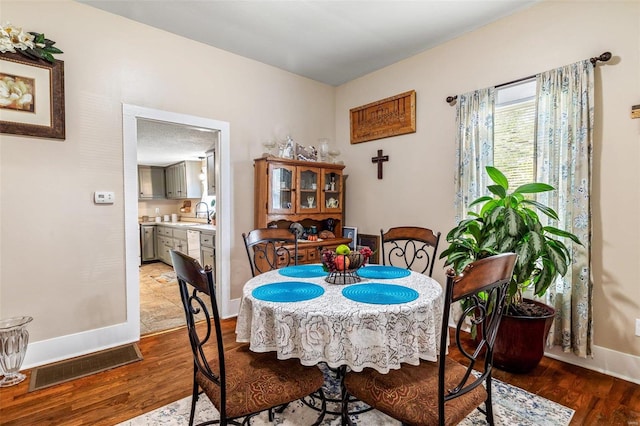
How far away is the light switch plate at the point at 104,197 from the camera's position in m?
2.59

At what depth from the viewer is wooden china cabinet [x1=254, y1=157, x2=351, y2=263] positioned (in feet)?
11.1

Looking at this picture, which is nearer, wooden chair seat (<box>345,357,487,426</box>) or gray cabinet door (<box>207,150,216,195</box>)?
wooden chair seat (<box>345,357,487,426</box>)

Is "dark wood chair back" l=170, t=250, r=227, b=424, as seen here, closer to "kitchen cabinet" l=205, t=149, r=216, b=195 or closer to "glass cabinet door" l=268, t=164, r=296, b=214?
"glass cabinet door" l=268, t=164, r=296, b=214

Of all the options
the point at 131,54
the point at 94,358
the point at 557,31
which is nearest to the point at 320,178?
the point at 131,54

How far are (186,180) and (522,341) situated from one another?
6654mm

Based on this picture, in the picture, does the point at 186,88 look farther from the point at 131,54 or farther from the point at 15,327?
the point at 15,327

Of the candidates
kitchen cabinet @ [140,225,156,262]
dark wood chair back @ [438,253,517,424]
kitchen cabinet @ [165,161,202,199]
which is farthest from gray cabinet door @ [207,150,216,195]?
dark wood chair back @ [438,253,517,424]

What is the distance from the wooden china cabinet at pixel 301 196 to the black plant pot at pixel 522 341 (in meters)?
1.86

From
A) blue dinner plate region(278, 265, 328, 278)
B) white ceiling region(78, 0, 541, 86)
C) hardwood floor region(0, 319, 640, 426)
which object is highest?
white ceiling region(78, 0, 541, 86)

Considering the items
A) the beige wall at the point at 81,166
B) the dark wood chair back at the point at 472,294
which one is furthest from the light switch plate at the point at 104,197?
the dark wood chair back at the point at 472,294

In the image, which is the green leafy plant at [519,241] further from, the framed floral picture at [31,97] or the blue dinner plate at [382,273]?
the framed floral picture at [31,97]

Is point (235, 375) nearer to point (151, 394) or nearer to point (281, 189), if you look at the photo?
point (151, 394)

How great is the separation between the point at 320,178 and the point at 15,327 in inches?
113

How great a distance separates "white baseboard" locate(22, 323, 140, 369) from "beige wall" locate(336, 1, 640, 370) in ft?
9.31
